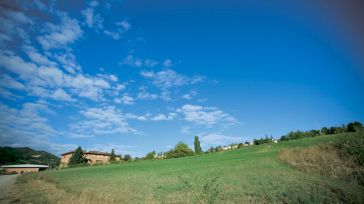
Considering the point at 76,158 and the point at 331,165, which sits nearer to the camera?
the point at 331,165

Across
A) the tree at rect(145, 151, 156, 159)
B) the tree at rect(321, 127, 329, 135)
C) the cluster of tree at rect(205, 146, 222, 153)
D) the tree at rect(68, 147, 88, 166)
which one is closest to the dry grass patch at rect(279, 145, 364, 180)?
the tree at rect(321, 127, 329, 135)

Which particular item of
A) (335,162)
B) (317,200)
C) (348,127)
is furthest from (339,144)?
(348,127)

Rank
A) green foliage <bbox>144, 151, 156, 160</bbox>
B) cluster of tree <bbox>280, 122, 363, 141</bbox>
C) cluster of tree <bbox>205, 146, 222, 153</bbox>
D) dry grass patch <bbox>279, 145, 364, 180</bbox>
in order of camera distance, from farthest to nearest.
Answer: green foliage <bbox>144, 151, 156, 160</bbox> < cluster of tree <bbox>205, 146, 222, 153</bbox> < cluster of tree <bbox>280, 122, 363, 141</bbox> < dry grass patch <bbox>279, 145, 364, 180</bbox>

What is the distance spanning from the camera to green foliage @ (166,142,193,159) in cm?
9091

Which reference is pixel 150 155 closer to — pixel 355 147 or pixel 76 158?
pixel 76 158

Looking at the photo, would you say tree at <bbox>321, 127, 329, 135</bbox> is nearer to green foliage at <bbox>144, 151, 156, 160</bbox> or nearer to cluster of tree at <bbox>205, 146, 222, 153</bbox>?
cluster of tree at <bbox>205, 146, 222, 153</bbox>

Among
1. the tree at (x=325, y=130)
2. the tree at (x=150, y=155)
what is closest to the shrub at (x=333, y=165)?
the tree at (x=325, y=130)

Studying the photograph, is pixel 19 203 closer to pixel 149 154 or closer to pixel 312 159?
pixel 312 159

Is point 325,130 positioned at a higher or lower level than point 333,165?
higher

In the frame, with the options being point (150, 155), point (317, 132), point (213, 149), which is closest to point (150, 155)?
point (150, 155)

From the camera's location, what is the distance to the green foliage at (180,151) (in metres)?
90.9

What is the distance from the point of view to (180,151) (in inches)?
3612

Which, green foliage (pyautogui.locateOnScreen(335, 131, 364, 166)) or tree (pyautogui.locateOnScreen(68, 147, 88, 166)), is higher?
tree (pyautogui.locateOnScreen(68, 147, 88, 166))

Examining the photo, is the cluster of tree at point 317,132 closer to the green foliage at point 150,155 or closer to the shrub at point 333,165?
the shrub at point 333,165
